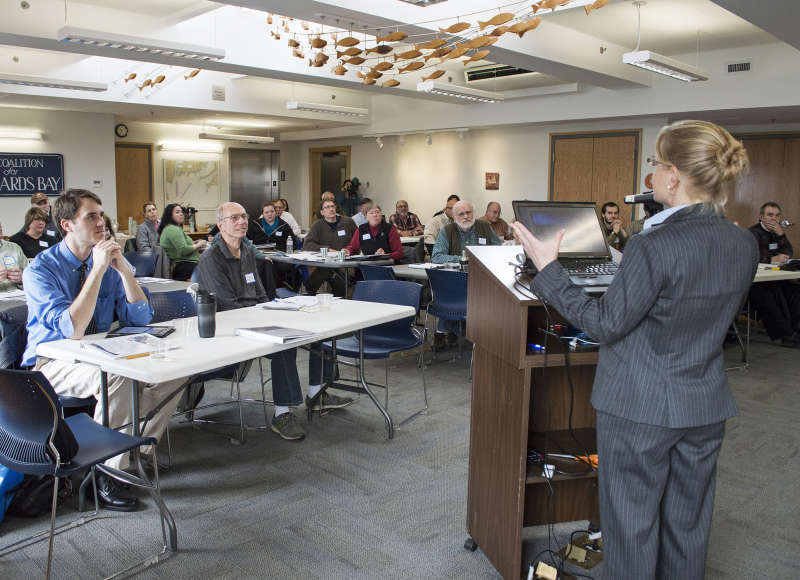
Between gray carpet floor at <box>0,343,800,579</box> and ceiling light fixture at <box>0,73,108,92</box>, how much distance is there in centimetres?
573

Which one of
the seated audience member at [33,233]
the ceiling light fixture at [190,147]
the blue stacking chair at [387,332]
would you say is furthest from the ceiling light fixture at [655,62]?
the ceiling light fixture at [190,147]

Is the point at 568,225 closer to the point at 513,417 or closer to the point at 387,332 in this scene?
the point at 513,417

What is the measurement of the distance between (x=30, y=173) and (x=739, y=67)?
1116 centimetres

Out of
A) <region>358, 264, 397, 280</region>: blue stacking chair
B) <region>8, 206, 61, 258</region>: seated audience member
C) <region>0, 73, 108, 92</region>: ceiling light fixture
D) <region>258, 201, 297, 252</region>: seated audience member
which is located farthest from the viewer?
<region>258, 201, 297, 252</region>: seated audience member

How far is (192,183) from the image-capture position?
14.6 meters

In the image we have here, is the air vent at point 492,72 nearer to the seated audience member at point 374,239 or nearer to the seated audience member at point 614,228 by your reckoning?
the seated audience member at point 614,228

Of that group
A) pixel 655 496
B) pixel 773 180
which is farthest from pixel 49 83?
pixel 773 180

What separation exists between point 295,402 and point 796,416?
3501mm

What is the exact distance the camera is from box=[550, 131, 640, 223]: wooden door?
10.0m

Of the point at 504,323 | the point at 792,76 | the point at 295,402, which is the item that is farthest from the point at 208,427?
the point at 792,76

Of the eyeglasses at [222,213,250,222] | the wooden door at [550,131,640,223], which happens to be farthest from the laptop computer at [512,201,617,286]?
the wooden door at [550,131,640,223]

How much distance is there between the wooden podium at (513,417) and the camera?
2266 millimetres

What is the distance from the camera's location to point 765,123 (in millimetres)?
9867

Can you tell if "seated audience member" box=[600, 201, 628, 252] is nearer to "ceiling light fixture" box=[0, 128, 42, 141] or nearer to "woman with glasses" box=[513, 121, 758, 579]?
"woman with glasses" box=[513, 121, 758, 579]
